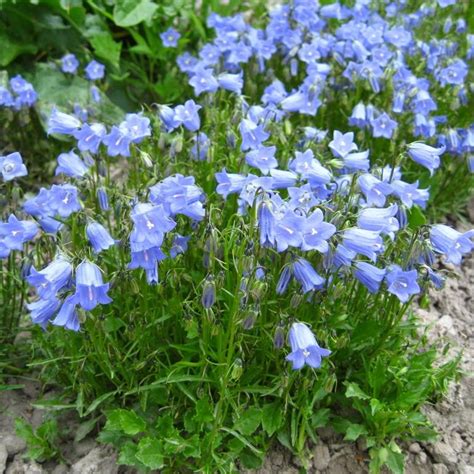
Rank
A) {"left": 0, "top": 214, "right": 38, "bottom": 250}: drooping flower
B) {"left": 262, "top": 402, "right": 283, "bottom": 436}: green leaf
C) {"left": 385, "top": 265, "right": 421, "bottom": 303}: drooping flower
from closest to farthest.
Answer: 1. {"left": 385, "top": 265, "right": 421, "bottom": 303}: drooping flower
2. {"left": 0, "top": 214, "right": 38, "bottom": 250}: drooping flower
3. {"left": 262, "top": 402, "right": 283, "bottom": 436}: green leaf

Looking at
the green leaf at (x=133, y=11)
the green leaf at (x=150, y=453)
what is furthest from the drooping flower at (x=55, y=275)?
the green leaf at (x=133, y=11)

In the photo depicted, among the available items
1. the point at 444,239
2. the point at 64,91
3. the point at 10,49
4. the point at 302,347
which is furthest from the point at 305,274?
the point at 10,49

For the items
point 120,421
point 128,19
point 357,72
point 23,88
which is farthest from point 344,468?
point 128,19

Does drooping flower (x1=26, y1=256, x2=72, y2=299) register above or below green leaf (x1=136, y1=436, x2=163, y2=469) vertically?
above

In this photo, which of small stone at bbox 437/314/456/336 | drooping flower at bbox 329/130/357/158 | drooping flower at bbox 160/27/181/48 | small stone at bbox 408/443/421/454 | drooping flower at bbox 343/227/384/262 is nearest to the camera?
drooping flower at bbox 343/227/384/262

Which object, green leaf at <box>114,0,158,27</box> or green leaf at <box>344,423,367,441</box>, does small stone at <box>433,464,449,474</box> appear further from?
green leaf at <box>114,0,158,27</box>

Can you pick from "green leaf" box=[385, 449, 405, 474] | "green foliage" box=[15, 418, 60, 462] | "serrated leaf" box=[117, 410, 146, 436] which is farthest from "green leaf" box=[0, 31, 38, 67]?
"green leaf" box=[385, 449, 405, 474]
